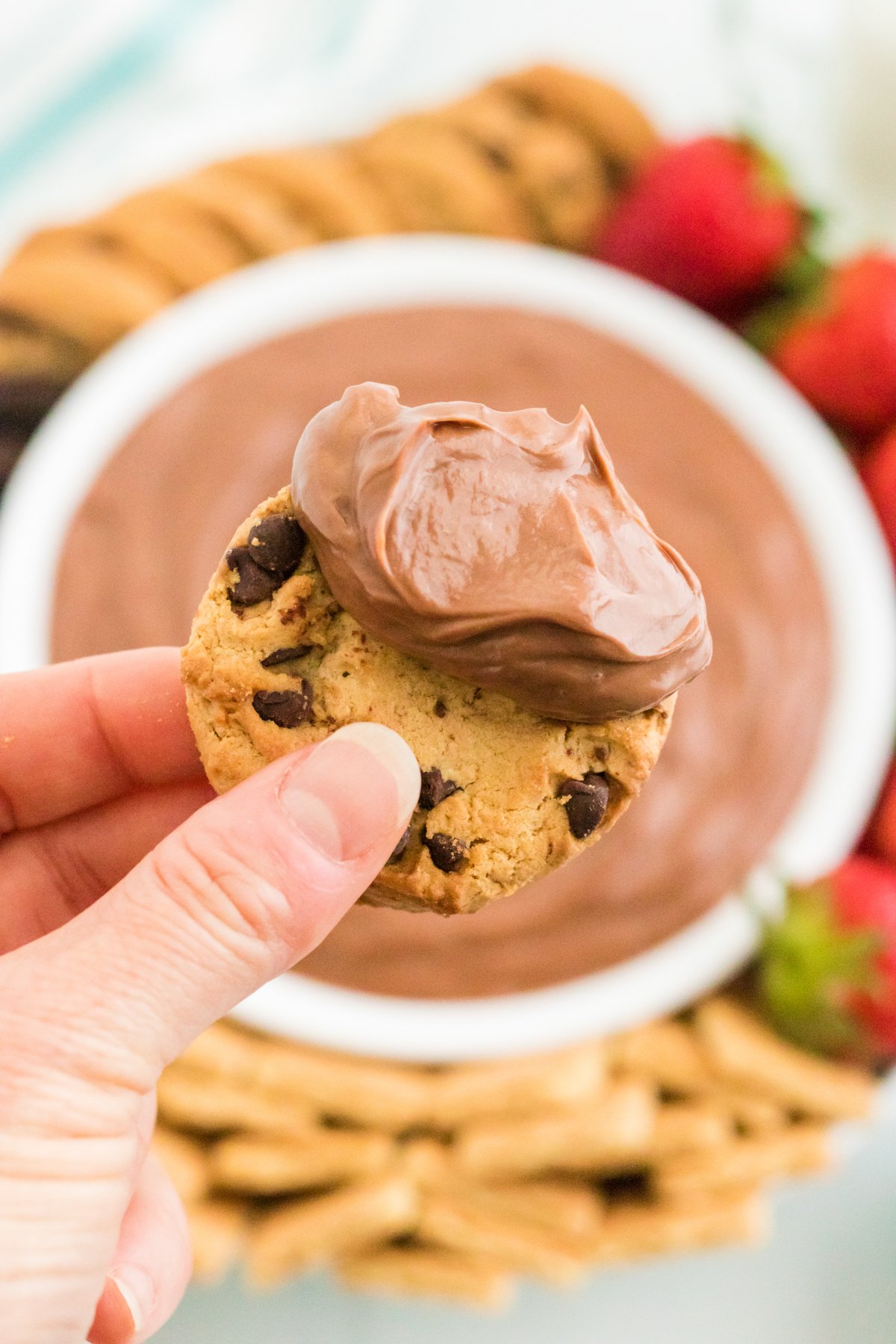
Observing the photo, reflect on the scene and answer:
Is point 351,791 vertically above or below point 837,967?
above

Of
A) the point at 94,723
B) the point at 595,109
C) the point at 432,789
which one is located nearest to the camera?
the point at 432,789

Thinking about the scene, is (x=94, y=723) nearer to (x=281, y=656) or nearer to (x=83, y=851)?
(x=83, y=851)

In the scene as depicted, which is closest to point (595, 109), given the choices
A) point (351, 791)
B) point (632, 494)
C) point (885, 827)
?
point (632, 494)

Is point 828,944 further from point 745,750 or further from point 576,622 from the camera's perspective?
point 576,622

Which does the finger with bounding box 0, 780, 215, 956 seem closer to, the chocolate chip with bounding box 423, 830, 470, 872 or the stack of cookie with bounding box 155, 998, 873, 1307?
the stack of cookie with bounding box 155, 998, 873, 1307

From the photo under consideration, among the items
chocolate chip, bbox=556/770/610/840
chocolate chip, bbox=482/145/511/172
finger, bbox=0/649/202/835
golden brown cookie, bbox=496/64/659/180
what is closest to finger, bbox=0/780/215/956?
finger, bbox=0/649/202/835
